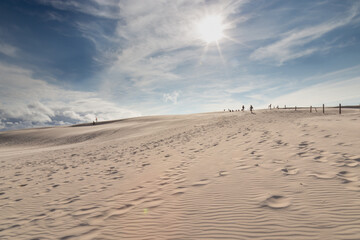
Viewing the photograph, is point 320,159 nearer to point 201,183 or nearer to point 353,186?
point 353,186

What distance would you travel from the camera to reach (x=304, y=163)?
556cm

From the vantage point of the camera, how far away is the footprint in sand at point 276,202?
3.49m

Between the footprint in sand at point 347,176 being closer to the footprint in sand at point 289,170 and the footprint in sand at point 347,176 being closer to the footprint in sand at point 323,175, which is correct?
the footprint in sand at point 323,175

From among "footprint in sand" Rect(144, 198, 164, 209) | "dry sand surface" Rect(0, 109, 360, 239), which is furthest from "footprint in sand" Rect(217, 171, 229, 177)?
"footprint in sand" Rect(144, 198, 164, 209)

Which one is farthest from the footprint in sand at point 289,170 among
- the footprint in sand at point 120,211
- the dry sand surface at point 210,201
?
the footprint in sand at point 120,211

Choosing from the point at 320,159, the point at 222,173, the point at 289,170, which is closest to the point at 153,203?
the point at 222,173

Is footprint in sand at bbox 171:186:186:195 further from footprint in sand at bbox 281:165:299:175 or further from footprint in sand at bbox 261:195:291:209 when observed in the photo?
footprint in sand at bbox 281:165:299:175

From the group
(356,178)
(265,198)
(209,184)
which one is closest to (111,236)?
(209,184)

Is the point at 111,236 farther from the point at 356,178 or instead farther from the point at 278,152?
the point at 278,152

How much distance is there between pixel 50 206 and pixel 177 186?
3801 millimetres

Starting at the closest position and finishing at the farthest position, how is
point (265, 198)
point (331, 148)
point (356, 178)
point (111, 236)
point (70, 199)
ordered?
point (111, 236) → point (265, 198) → point (356, 178) → point (70, 199) → point (331, 148)

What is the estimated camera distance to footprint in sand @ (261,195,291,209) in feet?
11.5

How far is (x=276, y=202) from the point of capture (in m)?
3.63

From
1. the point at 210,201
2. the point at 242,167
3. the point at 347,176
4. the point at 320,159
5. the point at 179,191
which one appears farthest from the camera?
the point at 242,167
